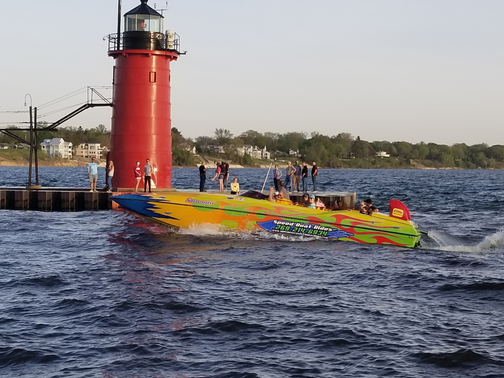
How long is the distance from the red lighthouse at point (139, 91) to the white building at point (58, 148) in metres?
129

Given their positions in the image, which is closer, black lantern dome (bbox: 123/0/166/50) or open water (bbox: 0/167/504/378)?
open water (bbox: 0/167/504/378)

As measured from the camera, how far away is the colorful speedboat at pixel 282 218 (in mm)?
20109

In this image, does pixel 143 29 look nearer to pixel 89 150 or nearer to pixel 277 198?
pixel 277 198

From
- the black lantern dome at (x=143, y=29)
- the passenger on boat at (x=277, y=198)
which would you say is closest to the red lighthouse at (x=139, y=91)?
the black lantern dome at (x=143, y=29)

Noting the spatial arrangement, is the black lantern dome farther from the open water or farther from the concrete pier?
the open water

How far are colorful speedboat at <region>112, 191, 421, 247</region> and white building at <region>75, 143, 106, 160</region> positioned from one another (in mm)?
138291

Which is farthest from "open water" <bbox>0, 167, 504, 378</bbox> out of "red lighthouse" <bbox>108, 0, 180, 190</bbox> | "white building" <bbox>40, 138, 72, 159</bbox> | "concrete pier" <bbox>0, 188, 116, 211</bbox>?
"white building" <bbox>40, 138, 72, 159</bbox>

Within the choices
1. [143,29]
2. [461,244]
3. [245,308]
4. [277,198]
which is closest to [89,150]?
[143,29]

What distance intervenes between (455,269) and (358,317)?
6.00 meters

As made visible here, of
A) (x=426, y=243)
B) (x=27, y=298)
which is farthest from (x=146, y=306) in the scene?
(x=426, y=243)

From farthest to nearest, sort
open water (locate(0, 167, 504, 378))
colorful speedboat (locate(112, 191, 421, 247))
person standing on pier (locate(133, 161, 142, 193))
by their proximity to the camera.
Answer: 1. person standing on pier (locate(133, 161, 142, 193))
2. colorful speedboat (locate(112, 191, 421, 247))
3. open water (locate(0, 167, 504, 378))

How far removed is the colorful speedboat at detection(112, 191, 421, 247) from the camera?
20109mm

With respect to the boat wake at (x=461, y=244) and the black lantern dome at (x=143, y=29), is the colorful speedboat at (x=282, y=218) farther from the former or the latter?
the black lantern dome at (x=143, y=29)

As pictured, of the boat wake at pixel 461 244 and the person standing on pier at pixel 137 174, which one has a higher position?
the person standing on pier at pixel 137 174
